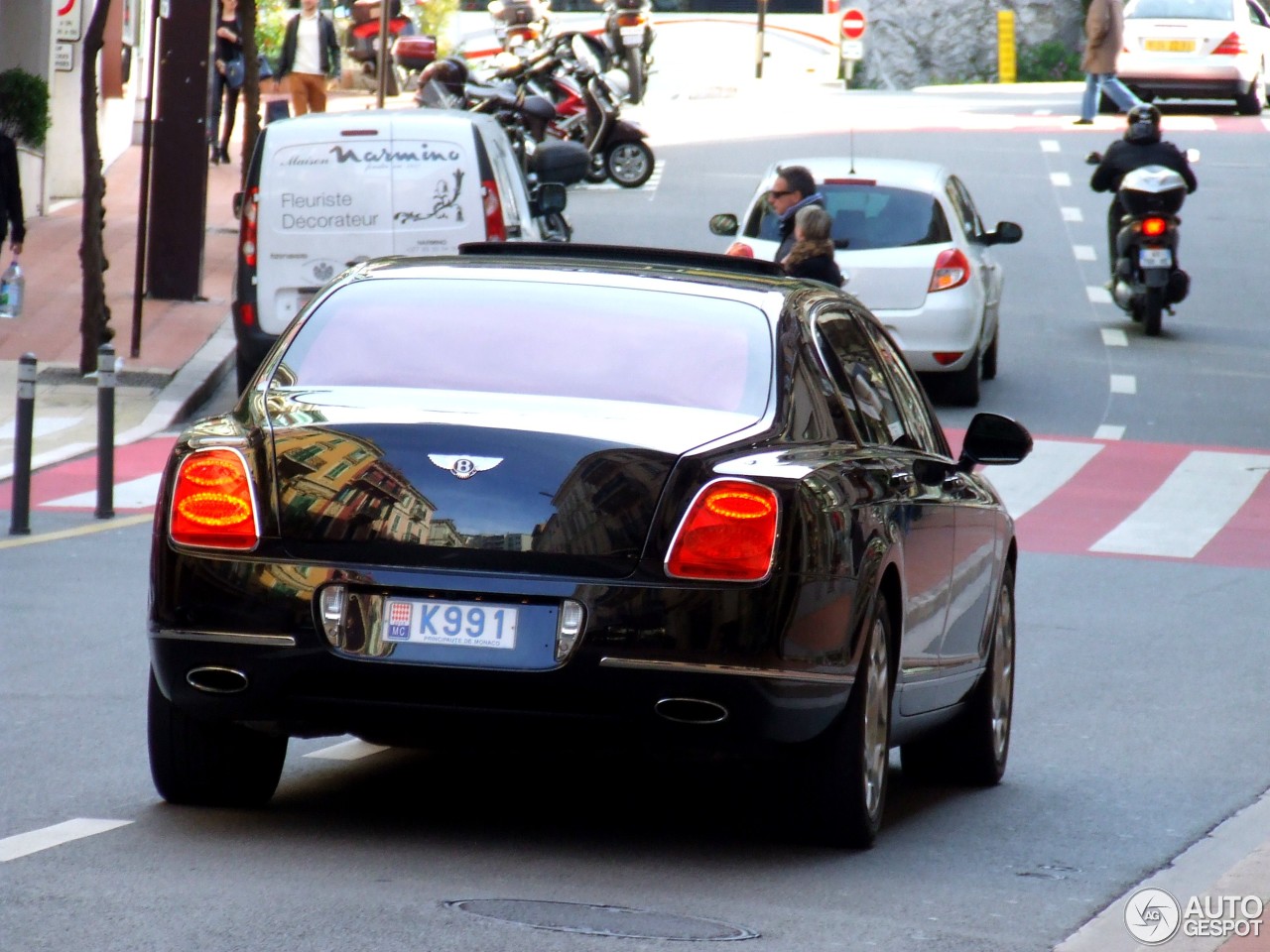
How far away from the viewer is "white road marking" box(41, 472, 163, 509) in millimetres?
14523

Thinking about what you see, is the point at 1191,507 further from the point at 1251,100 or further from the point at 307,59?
the point at 1251,100

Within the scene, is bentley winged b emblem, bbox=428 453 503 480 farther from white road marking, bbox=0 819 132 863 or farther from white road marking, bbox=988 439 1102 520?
white road marking, bbox=988 439 1102 520

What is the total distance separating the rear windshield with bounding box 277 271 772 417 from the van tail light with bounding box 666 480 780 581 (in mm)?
423

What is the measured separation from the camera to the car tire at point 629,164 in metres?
31.4

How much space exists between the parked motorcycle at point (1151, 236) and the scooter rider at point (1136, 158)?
0.10 m

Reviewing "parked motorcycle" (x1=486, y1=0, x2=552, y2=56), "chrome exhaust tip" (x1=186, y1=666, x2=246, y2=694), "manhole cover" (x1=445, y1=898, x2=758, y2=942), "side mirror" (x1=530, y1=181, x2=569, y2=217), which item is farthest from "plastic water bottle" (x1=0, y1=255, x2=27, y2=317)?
"parked motorcycle" (x1=486, y1=0, x2=552, y2=56)

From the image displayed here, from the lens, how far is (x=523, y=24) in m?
36.1

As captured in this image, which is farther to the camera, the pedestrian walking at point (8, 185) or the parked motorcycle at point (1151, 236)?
the parked motorcycle at point (1151, 236)

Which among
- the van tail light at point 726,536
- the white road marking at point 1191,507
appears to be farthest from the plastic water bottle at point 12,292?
the van tail light at point 726,536

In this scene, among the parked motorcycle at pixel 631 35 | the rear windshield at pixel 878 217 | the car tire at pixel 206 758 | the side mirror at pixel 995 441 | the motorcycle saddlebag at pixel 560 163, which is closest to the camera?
the car tire at pixel 206 758

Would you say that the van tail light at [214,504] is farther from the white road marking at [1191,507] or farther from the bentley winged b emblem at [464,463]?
the white road marking at [1191,507]

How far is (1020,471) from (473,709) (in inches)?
447

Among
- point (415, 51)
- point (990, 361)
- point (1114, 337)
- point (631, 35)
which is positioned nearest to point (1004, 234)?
point (990, 361)

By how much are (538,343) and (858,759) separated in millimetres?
1310
